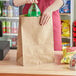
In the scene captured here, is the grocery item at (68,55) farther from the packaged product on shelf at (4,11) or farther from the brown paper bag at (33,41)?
the packaged product on shelf at (4,11)

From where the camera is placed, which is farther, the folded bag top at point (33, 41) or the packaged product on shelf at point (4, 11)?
the packaged product on shelf at point (4, 11)

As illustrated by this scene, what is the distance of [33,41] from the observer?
1300 mm

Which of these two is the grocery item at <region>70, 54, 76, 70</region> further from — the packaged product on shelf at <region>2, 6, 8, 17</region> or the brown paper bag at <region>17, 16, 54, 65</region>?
the packaged product on shelf at <region>2, 6, 8, 17</region>

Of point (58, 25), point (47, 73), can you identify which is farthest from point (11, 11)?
point (47, 73)

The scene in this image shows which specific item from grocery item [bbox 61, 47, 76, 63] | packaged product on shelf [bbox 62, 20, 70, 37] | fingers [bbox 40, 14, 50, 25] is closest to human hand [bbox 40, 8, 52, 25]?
fingers [bbox 40, 14, 50, 25]

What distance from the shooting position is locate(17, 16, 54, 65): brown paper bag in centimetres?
129

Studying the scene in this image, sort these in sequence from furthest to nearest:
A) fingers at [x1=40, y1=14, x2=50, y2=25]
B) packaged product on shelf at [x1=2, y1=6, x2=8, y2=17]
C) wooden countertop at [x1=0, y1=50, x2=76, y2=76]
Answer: packaged product on shelf at [x1=2, y1=6, x2=8, y2=17], fingers at [x1=40, y1=14, x2=50, y2=25], wooden countertop at [x1=0, y1=50, x2=76, y2=76]

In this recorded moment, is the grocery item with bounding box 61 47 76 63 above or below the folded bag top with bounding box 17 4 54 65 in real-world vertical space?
below

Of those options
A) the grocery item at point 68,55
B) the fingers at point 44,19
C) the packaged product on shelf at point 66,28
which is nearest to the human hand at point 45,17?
the fingers at point 44,19

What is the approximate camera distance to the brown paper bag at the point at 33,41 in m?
1.29

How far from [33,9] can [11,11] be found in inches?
134

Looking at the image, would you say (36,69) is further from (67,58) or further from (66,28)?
(66,28)

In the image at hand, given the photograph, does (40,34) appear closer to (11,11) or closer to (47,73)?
(47,73)

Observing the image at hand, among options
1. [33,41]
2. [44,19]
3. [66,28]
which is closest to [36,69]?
[33,41]
